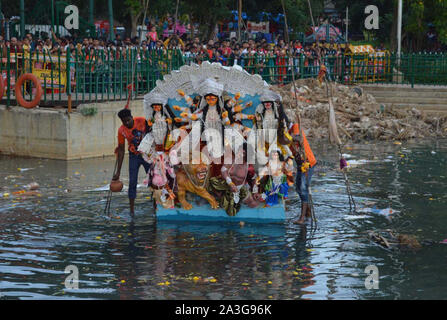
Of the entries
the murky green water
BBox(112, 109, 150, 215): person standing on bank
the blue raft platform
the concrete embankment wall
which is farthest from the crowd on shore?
the blue raft platform

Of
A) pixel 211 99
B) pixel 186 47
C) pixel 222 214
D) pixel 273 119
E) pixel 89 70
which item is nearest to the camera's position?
pixel 211 99

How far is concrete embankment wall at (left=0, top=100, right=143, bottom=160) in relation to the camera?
56.1 feet

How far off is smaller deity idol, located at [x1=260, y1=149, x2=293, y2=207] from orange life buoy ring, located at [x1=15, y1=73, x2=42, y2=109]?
7.56 metres

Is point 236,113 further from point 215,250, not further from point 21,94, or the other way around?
point 21,94

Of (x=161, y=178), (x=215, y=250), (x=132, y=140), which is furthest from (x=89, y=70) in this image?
(x=215, y=250)

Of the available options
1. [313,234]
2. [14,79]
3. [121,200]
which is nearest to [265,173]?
[313,234]

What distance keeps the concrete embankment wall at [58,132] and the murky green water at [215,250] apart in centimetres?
265

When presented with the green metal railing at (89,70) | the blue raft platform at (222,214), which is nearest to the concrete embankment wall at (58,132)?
the green metal railing at (89,70)

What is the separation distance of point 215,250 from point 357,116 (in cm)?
1402

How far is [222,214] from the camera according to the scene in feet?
37.3

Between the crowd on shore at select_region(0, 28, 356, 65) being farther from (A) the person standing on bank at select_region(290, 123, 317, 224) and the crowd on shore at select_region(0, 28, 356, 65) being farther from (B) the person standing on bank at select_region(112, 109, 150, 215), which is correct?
(A) the person standing on bank at select_region(290, 123, 317, 224)

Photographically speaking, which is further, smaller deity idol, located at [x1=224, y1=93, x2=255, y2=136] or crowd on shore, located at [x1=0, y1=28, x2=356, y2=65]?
crowd on shore, located at [x1=0, y1=28, x2=356, y2=65]
